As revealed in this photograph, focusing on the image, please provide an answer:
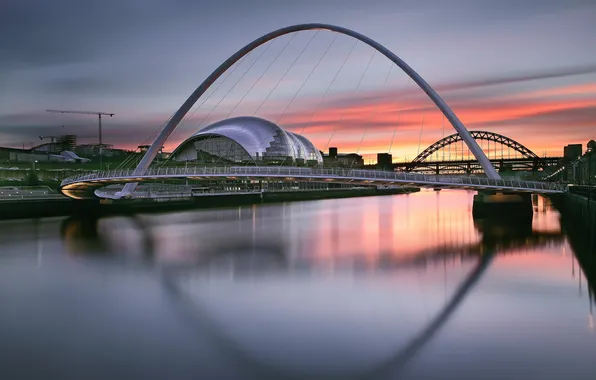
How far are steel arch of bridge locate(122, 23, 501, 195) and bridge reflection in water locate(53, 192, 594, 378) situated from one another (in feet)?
15.0

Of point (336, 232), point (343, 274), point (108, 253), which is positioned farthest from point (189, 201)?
point (343, 274)

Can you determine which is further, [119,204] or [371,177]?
[119,204]

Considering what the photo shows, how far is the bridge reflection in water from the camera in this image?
11.6 m

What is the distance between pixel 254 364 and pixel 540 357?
543 cm

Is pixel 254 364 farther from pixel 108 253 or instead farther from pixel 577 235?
pixel 577 235

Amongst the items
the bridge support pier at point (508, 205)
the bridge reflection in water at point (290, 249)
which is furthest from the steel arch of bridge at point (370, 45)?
the bridge reflection in water at point (290, 249)

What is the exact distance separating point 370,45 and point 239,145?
3592 cm

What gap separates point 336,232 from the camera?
33.4m

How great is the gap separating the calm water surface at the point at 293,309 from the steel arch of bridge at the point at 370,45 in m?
8.27

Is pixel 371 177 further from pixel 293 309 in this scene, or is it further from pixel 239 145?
pixel 239 145

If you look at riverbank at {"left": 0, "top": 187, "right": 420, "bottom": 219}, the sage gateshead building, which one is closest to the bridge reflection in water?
riverbank at {"left": 0, "top": 187, "right": 420, "bottom": 219}

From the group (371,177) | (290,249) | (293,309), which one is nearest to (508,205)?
(371,177)

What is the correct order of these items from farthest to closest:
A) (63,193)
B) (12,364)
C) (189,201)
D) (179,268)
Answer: (189,201) < (63,193) < (179,268) < (12,364)

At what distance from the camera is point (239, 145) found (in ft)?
232
